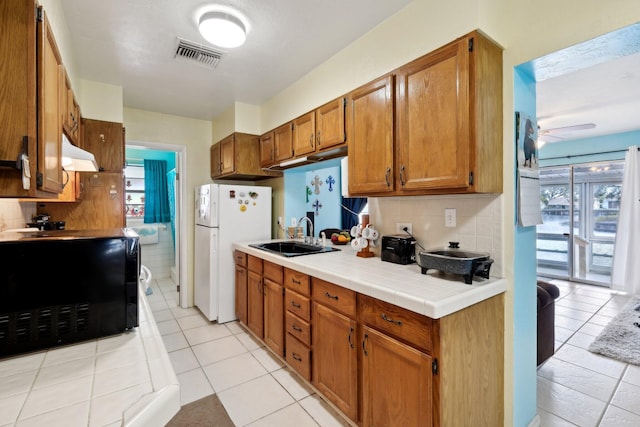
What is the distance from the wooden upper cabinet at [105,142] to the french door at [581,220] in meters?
5.85

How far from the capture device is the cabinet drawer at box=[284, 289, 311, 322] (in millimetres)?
2109

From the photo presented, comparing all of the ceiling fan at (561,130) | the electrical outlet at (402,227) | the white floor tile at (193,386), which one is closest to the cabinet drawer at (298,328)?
the white floor tile at (193,386)

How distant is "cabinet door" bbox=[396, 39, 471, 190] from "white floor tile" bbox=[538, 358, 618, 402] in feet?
6.61

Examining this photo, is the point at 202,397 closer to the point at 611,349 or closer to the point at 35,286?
the point at 35,286

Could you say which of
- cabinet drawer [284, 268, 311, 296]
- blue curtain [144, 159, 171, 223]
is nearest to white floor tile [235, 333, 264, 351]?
cabinet drawer [284, 268, 311, 296]

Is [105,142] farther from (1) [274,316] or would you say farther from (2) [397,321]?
(2) [397,321]

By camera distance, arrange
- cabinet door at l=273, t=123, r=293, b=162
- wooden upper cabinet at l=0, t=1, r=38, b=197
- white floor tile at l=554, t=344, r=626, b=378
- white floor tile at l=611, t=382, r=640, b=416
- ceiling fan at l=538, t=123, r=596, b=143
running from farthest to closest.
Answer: ceiling fan at l=538, t=123, r=596, b=143
cabinet door at l=273, t=123, r=293, b=162
white floor tile at l=554, t=344, r=626, b=378
white floor tile at l=611, t=382, r=640, b=416
wooden upper cabinet at l=0, t=1, r=38, b=197

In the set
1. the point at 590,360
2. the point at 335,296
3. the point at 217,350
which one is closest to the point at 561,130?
the point at 590,360

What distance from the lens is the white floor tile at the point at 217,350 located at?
2594mm

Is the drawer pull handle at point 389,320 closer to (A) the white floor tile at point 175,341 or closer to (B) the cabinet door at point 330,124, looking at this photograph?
(B) the cabinet door at point 330,124

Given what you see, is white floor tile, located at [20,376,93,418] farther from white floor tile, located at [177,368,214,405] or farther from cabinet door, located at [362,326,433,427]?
white floor tile, located at [177,368,214,405]

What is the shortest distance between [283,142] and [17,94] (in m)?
2.26

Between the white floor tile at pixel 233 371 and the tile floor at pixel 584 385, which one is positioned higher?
the white floor tile at pixel 233 371

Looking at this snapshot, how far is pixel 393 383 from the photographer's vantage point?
4.86ft
